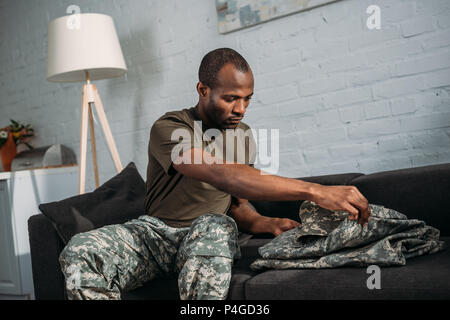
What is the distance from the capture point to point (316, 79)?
7.44 ft

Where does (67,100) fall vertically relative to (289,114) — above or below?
above

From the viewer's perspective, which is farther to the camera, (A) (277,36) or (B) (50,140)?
(B) (50,140)

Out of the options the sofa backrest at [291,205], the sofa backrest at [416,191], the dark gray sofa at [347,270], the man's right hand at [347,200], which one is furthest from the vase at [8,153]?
the man's right hand at [347,200]

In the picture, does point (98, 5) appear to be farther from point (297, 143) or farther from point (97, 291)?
point (97, 291)

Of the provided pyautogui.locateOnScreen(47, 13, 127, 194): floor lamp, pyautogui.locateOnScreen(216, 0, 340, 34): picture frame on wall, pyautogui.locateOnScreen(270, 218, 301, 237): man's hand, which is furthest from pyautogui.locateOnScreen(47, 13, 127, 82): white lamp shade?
pyautogui.locateOnScreen(270, 218, 301, 237): man's hand

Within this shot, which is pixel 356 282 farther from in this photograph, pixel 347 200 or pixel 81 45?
pixel 81 45

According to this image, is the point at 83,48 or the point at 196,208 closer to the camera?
the point at 196,208

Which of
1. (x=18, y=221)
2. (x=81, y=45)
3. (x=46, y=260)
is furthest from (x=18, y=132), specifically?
(x=46, y=260)

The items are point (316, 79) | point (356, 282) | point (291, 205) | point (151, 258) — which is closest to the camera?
point (356, 282)

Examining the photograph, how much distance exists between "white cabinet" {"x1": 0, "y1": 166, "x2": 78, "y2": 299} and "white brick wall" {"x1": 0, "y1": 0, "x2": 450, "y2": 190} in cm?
40

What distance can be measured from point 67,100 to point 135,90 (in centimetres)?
67

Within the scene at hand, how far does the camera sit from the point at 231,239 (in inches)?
56.7

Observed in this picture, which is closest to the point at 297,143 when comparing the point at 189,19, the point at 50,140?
the point at 189,19

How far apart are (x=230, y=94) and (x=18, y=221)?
181cm
